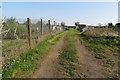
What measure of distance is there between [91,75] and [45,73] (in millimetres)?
1797

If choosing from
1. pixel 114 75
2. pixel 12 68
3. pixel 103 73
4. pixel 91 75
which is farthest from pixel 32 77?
pixel 114 75

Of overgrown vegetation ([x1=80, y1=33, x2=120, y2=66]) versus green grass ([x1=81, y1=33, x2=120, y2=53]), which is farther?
green grass ([x1=81, y1=33, x2=120, y2=53])

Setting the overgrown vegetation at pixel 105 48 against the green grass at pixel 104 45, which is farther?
the green grass at pixel 104 45

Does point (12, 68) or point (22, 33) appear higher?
point (22, 33)

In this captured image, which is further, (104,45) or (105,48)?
(104,45)

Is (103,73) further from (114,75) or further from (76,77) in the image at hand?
(76,77)

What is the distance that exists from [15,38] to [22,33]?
0.83m

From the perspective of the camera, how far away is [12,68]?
4590 mm

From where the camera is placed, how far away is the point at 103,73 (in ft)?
14.8

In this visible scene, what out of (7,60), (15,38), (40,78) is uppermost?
(15,38)

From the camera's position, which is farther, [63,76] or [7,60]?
[7,60]

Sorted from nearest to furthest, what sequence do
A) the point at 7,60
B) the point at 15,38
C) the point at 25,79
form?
the point at 25,79, the point at 7,60, the point at 15,38

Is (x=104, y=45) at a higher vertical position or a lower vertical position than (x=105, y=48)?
higher

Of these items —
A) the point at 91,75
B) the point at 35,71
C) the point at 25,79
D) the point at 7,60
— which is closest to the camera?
the point at 25,79
